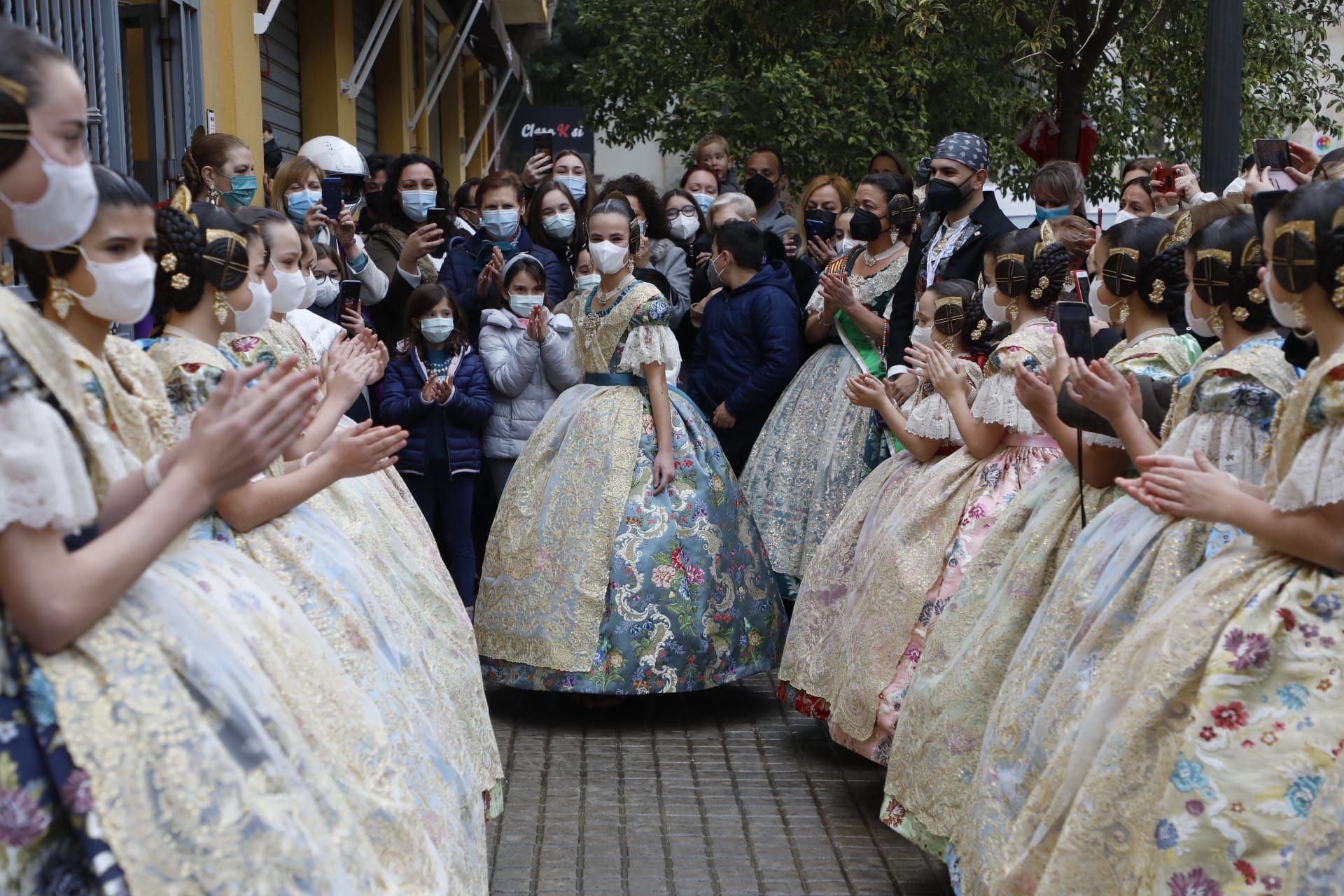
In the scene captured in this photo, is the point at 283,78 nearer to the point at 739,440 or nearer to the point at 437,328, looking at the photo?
the point at 437,328

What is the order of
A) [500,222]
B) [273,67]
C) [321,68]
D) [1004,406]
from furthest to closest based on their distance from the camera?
[321,68] < [273,67] < [500,222] < [1004,406]

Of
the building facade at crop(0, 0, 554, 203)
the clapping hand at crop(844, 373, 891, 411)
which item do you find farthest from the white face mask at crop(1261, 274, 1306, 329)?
the building facade at crop(0, 0, 554, 203)

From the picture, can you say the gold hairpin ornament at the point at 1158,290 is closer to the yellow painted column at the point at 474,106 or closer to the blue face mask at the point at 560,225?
the blue face mask at the point at 560,225

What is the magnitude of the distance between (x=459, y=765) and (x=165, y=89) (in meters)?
4.77

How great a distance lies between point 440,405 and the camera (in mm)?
6605

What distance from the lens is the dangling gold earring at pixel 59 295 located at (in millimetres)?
2412

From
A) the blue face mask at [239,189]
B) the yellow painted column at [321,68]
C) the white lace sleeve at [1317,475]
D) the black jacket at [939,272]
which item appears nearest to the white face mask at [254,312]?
the blue face mask at [239,189]

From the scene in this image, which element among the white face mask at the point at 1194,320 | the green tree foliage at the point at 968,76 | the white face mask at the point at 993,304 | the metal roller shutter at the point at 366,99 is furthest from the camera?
the metal roller shutter at the point at 366,99

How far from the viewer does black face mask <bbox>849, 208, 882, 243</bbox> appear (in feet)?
22.0

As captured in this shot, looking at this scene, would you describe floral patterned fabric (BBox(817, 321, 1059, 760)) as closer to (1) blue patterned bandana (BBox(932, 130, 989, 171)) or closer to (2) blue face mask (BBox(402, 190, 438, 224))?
(1) blue patterned bandana (BBox(932, 130, 989, 171))

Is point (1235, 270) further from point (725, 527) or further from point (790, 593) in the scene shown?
point (790, 593)

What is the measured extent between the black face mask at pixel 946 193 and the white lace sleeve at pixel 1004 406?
1944 mm

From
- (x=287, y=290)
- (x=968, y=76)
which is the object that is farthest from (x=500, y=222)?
(x=968, y=76)

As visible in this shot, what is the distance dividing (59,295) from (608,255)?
11.8 feet
